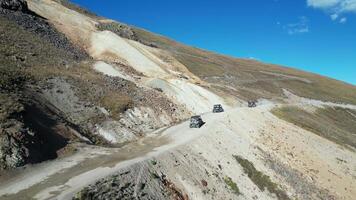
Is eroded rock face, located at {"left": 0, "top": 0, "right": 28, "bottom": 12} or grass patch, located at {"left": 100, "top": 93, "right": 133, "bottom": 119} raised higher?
eroded rock face, located at {"left": 0, "top": 0, "right": 28, "bottom": 12}

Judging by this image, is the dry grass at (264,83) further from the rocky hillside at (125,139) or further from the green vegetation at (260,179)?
the green vegetation at (260,179)

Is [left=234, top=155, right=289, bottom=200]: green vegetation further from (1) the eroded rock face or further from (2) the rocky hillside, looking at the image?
(1) the eroded rock face

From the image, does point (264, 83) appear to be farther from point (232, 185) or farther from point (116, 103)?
point (232, 185)

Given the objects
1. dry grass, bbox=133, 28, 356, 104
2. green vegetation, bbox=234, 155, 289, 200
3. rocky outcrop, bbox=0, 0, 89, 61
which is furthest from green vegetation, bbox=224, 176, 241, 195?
dry grass, bbox=133, 28, 356, 104

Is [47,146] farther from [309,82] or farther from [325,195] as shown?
[309,82]

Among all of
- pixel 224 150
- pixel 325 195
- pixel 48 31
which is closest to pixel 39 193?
pixel 224 150

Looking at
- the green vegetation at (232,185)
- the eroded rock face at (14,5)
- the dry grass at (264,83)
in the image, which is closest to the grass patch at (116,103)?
the green vegetation at (232,185)
